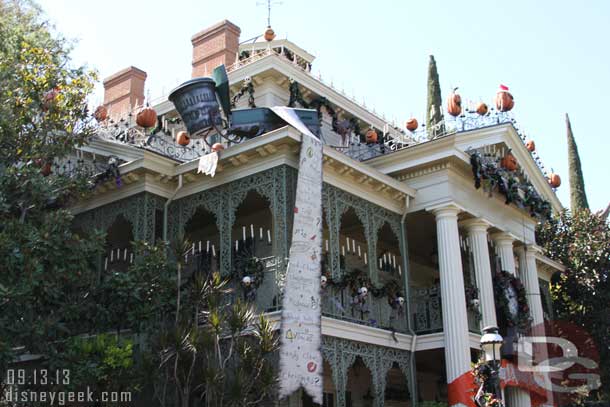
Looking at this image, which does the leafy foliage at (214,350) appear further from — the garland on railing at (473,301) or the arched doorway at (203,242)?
the garland on railing at (473,301)

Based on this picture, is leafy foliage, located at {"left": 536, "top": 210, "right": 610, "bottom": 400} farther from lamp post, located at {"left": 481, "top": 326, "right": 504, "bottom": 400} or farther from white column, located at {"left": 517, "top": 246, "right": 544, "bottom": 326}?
lamp post, located at {"left": 481, "top": 326, "right": 504, "bottom": 400}

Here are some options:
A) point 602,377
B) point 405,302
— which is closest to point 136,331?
point 405,302

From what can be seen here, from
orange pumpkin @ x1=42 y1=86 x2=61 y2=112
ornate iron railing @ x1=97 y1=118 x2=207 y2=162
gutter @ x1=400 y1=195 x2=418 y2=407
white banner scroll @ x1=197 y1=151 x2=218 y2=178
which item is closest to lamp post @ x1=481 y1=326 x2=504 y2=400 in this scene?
gutter @ x1=400 y1=195 x2=418 y2=407

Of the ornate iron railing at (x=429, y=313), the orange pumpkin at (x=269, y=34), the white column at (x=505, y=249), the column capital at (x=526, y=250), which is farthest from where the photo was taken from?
the orange pumpkin at (x=269, y=34)

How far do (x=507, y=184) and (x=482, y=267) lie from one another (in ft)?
8.18

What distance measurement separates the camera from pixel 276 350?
14.2 meters

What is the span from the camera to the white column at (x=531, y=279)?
2247 cm

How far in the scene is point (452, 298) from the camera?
59.0ft

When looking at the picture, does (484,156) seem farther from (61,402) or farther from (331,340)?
(61,402)

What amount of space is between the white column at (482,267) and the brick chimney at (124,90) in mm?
13713

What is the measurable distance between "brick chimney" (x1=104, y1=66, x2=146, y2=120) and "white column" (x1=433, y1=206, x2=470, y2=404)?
13.6 meters

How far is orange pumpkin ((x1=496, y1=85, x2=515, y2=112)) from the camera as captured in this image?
824 inches

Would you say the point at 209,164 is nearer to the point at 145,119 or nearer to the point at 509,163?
the point at 145,119

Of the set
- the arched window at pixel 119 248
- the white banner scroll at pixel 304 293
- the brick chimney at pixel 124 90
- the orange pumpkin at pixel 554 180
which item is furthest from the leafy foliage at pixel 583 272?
the arched window at pixel 119 248
